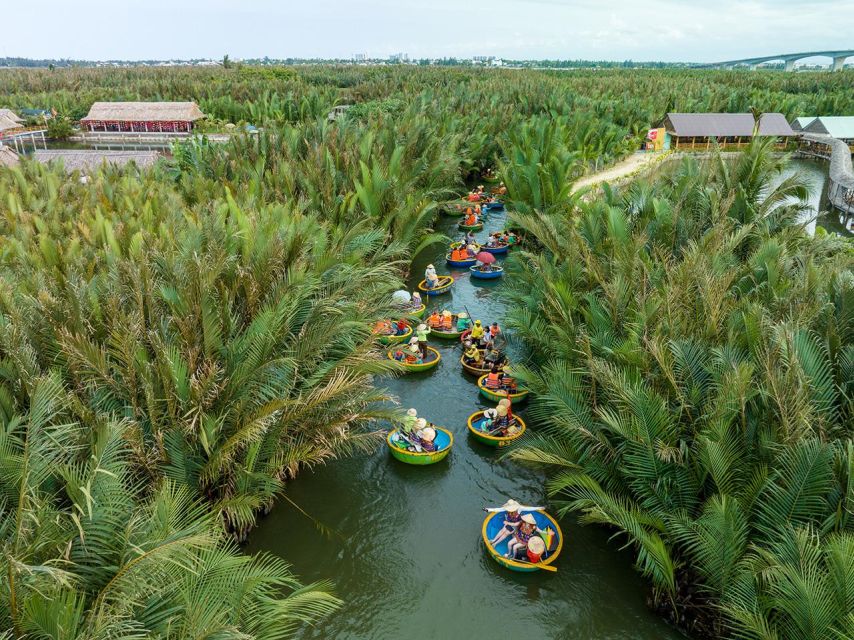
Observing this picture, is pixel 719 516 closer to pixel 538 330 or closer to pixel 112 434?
pixel 538 330

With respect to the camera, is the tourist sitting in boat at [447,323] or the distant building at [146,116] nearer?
the tourist sitting in boat at [447,323]

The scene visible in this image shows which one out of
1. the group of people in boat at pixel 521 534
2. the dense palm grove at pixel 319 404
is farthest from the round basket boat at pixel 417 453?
the group of people in boat at pixel 521 534

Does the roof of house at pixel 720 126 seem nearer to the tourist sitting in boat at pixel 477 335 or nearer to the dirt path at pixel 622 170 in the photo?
the dirt path at pixel 622 170

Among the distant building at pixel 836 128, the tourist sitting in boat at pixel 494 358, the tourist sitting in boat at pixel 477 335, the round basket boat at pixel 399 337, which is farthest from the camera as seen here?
the distant building at pixel 836 128

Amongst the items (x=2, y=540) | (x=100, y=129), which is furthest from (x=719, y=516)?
(x=100, y=129)

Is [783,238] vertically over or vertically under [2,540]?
over

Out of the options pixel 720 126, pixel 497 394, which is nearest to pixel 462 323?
pixel 497 394

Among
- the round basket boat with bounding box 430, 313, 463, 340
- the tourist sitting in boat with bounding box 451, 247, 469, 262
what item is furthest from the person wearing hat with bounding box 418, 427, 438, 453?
the tourist sitting in boat with bounding box 451, 247, 469, 262

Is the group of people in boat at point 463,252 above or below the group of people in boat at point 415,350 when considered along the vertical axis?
above
